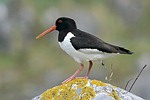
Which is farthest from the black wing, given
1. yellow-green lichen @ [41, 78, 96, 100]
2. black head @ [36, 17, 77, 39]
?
yellow-green lichen @ [41, 78, 96, 100]

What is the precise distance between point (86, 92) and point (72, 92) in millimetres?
233

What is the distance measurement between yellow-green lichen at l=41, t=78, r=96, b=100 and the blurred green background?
13.8 metres

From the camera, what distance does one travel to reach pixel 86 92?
11516 mm

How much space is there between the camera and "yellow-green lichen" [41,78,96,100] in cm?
1148

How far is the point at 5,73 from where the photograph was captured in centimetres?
2975

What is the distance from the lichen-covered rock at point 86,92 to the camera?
451 inches

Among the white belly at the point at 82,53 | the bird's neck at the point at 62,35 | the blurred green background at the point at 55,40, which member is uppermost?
the blurred green background at the point at 55,40

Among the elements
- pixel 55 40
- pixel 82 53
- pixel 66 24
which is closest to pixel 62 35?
pixel 66 24

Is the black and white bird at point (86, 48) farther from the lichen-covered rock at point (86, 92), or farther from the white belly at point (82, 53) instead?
the lichen-covered rock at point (86, 92)

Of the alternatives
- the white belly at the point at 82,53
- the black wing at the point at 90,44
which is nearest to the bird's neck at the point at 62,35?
the white belly at the point at 82,53

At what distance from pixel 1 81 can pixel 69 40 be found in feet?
55.6

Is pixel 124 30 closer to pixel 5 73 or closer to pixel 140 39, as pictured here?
pixel 140 39

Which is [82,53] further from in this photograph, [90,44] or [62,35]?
[62,35]

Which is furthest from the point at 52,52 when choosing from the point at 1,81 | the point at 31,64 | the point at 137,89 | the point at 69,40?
the point at 69,40
